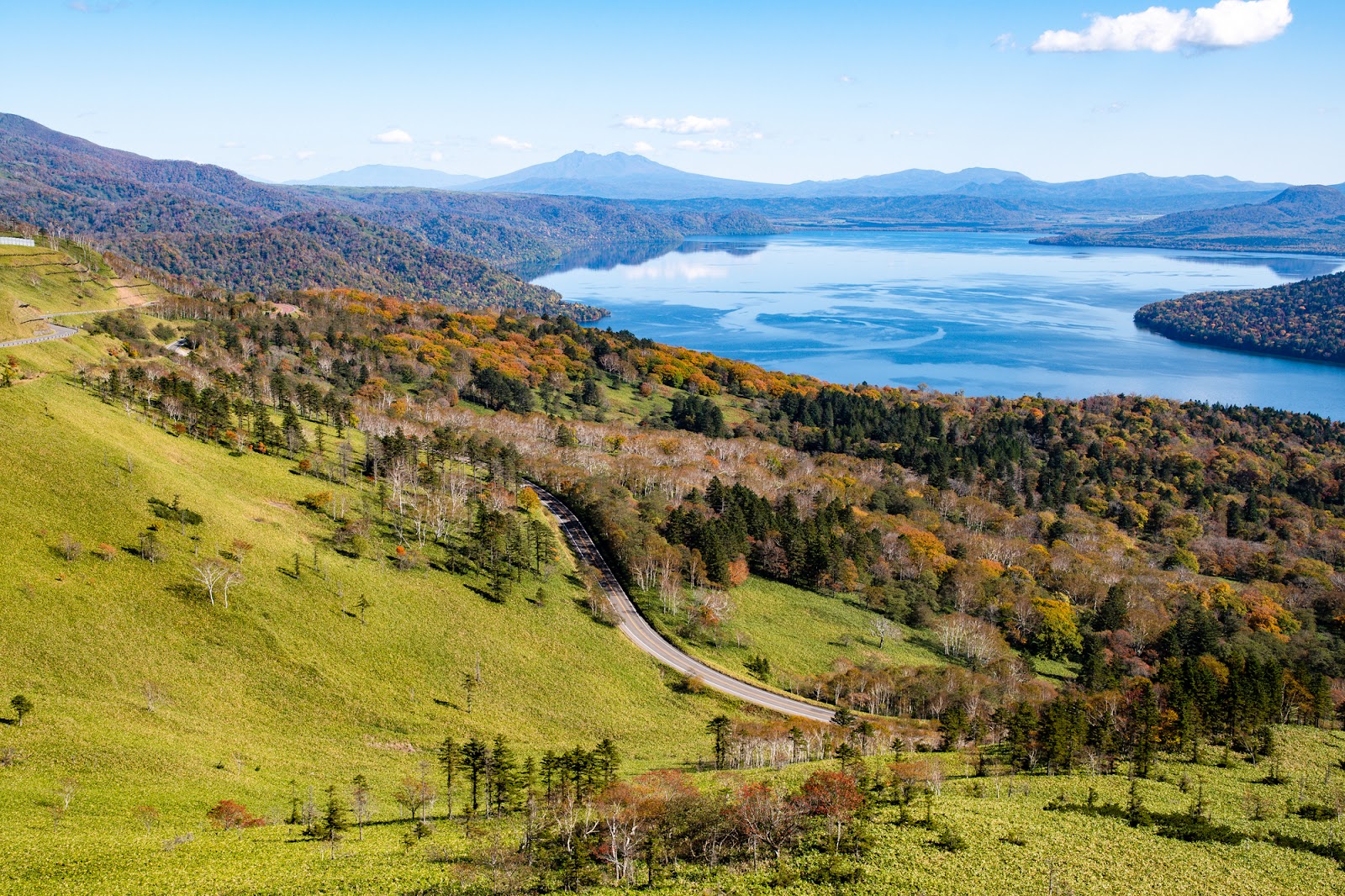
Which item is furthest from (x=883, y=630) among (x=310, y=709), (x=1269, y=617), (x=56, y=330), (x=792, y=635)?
(x=56, y=330)

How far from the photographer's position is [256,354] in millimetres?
155250

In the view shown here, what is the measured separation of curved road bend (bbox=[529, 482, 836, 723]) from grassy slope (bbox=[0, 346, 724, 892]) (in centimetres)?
377

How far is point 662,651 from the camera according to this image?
270 ft

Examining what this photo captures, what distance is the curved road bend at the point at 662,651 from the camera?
74000mm

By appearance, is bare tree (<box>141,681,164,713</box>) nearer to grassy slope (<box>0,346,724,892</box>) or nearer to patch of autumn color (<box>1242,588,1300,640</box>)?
grassy slope (<box>0,346,724,892</box>)

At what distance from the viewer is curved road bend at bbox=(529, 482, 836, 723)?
243 feet

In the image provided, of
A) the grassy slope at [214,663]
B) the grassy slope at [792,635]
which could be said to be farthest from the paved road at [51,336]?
the grassy slope at [792,635]

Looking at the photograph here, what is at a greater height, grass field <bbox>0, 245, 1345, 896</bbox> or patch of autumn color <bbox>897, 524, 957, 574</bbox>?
grass field <bbox>0, 245, 1345, 896</bbox>

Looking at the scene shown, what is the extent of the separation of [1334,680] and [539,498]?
98.2 meters

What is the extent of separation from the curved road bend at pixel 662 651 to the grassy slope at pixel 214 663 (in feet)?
12.4

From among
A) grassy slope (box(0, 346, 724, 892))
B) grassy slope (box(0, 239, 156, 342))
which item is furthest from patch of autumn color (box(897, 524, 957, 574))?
grassy slope (box(0, 239, 156, 342))

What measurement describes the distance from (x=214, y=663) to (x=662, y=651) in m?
41.0

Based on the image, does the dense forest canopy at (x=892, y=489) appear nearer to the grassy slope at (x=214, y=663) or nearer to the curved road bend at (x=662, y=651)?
the curved road bend at (x=662, y=651)

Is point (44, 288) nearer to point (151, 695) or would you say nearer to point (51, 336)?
point (51, 336)
